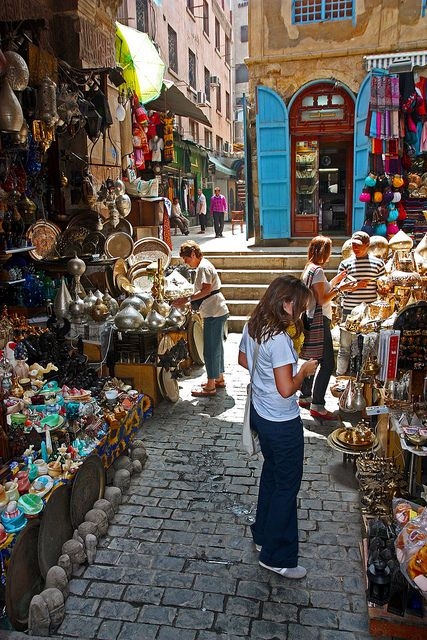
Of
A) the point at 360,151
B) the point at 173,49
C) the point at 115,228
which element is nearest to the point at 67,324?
the point at 115,228

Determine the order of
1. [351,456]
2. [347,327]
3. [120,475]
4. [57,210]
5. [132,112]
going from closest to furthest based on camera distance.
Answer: [120,475] < [351,456] < [347,327] < [57,210] < [132,112]

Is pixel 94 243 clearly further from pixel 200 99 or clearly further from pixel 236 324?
pixel 200 99

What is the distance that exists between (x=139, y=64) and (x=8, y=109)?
14.7ft

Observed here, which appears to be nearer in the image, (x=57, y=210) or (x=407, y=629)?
(x=407, y=629)

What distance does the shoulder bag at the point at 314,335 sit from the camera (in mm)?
4801

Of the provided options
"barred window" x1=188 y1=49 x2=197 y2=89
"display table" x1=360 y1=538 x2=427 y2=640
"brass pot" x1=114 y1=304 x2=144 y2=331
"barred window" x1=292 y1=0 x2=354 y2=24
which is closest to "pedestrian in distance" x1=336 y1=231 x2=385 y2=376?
"brass pot" x1=114 y1=304 x2=144 y2=331

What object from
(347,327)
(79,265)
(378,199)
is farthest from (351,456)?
(378,199)

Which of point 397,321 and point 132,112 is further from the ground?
point 132,112

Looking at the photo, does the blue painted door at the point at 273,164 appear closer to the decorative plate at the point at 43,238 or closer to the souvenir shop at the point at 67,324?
the souvenir shop at the point at 67,324

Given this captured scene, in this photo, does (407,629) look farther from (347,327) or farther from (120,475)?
(347,327)

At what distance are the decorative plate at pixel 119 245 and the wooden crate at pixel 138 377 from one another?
2208 millimetres

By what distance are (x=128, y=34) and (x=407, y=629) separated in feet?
28.3

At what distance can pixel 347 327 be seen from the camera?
181 inches

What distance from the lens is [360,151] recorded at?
34.7 ft
